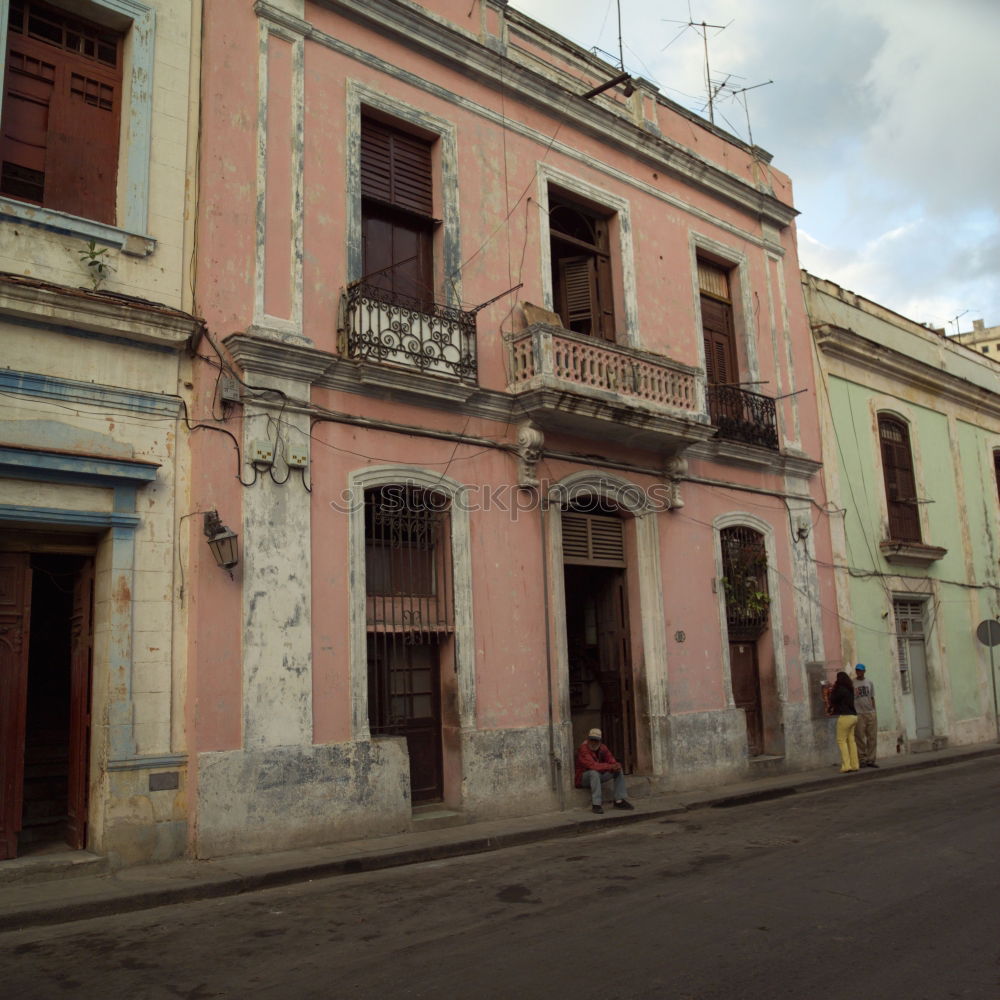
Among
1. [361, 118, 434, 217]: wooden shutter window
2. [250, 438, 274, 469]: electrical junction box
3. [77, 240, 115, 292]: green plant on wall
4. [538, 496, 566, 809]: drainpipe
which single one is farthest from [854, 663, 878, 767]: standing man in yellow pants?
[77, 240, 115, 292]: green plant on wall

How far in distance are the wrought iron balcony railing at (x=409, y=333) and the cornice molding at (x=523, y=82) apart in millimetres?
2798

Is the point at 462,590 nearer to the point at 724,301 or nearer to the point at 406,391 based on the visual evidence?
the point at 406,391

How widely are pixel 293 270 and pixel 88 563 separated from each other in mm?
3455

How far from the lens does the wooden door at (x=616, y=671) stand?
12727 mm

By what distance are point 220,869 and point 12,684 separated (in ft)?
7.41

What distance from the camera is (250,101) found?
971cm

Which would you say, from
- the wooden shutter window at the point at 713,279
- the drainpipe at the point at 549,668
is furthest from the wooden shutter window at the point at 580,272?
the drainpipe at the point at 549,668

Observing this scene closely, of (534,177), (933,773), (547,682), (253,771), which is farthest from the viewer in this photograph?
(933,773)

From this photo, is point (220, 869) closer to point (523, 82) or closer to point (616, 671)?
point (616, 671)

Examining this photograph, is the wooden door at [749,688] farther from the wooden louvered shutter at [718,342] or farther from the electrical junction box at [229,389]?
the electrical junction box at [229,389]

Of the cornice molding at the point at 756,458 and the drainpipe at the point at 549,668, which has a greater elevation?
the cornice molding at the point at 756,458

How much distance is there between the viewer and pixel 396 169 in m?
11.3

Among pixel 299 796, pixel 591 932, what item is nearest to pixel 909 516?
pixel 299 796

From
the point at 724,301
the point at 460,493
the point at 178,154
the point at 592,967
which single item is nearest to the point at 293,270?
the point at 178,154
